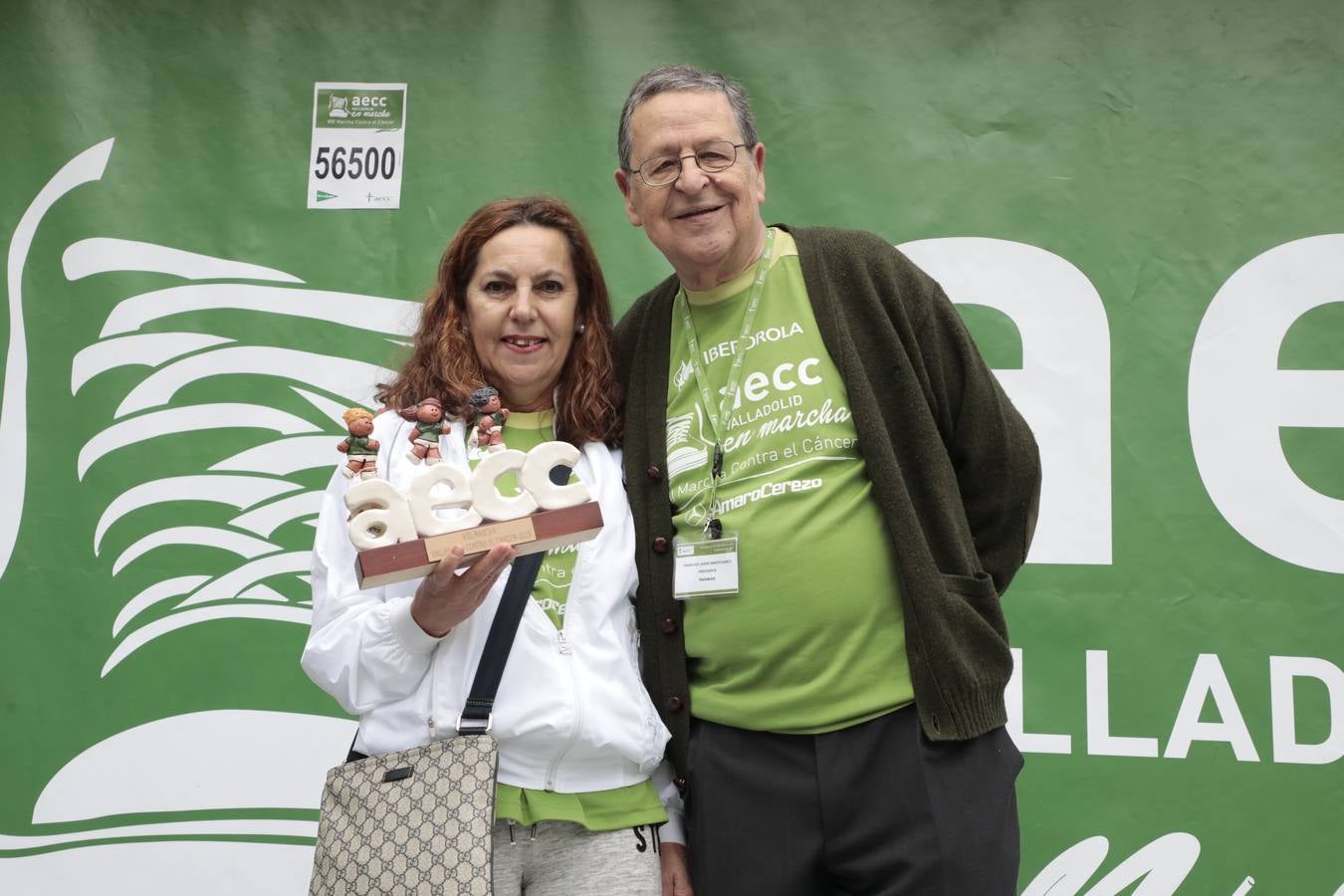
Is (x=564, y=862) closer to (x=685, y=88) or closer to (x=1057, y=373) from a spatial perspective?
(x=685, y=88)

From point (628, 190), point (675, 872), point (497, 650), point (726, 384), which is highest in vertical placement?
point (628, 190)

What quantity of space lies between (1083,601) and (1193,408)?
21.7 inches

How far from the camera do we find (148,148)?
3041 mm

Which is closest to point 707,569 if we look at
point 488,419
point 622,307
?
point 488,419

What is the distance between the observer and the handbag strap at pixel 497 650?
149cm

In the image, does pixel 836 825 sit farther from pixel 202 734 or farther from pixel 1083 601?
pixel 202 734

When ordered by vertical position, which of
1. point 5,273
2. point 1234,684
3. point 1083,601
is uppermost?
point 5,273

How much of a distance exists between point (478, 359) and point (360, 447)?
12.0 inches

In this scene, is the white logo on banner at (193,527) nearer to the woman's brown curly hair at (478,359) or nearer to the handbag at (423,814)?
the woman's brown curly hair at (478,359)

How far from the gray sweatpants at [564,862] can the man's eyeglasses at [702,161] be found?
982 mm

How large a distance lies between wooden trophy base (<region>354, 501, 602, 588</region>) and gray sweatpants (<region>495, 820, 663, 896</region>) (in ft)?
1.24

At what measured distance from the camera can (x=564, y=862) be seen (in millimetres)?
1524

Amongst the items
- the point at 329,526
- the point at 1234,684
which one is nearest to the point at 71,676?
the point at 329,526

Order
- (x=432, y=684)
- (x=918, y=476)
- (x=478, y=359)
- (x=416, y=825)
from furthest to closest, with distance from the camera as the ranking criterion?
1. (x=478, y=359)
2. (x=918, y=476)
3. (x=432, y=684)
4. (x=416, y=825)
